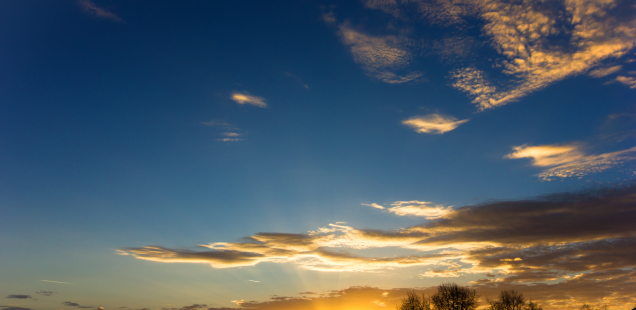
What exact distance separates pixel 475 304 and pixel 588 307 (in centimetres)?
5433

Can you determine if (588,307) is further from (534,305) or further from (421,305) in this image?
(421,305)

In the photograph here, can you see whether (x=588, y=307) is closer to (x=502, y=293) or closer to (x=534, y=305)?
(x=534, y=305)

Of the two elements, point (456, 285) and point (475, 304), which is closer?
point (475, 304)

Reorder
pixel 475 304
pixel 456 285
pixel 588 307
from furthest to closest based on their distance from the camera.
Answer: pixel 588 307, pixel 456 285, pixel 475 304

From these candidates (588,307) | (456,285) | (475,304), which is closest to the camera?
(475,304)

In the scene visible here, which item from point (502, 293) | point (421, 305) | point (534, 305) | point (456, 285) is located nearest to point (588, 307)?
point (534, 305)

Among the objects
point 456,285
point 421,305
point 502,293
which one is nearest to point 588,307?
point 502,293

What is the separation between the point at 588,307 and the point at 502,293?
3685 centimetres

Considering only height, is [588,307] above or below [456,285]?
below

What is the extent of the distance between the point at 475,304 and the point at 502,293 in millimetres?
18693

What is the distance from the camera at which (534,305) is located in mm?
98375

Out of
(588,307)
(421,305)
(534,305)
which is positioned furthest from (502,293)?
Answer: (588,307)

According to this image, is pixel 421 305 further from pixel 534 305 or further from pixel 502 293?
pixel 534 305

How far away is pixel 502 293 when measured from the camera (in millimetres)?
97375
